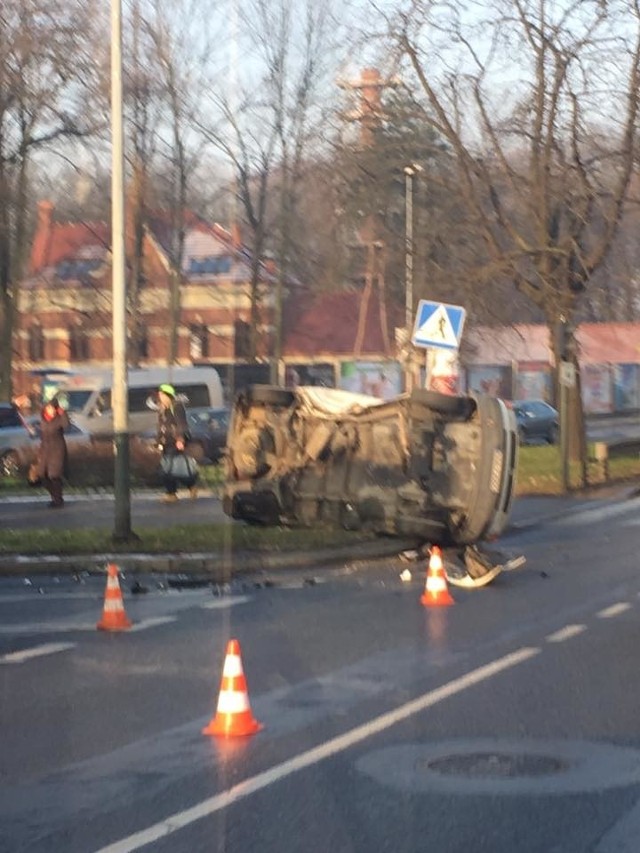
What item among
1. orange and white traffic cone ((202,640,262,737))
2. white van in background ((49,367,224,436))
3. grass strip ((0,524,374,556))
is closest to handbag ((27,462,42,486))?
grass strip ((0,524,374,556))

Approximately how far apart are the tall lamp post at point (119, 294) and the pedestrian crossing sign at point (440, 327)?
5857 mm

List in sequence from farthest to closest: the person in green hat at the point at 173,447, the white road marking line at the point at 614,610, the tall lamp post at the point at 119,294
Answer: the person in green hat at the point at 173,447
the tall lamp post at the point at 119,294
the white road marking line at the point at 614,610

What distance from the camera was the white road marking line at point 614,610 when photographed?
13.0 metres

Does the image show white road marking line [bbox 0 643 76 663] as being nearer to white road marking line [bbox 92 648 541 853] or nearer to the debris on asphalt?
white road marking line [bbox 92 648 541 853]

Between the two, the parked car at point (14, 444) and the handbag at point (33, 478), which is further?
the parked car at point (14, 444)

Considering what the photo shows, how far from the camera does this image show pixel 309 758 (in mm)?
7742

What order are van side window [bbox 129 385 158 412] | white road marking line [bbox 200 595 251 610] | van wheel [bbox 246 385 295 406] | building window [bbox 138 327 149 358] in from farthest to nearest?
1. building window [bbox 138 327 149 358]
2. van side window [bbox 129 385 158 412]
3. van wheel [bbox 246 385 295 406]
4. white road marking line [bbox 200 595 251 610]

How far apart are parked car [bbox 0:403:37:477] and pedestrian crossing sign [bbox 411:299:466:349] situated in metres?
10.7

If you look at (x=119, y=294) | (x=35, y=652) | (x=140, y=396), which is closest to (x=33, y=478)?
(x=119, y=294)

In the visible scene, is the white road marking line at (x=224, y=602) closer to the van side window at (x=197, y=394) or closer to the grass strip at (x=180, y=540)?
the grass strip at (x=180, y=540)

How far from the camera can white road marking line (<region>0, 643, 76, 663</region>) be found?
11000mm

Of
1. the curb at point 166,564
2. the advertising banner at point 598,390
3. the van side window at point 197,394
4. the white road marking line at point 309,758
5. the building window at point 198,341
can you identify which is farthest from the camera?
the advertising banner at point 598,390

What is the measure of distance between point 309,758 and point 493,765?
3.00 ft

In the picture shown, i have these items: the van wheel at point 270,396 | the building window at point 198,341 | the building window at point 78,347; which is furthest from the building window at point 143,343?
the van wheel at point 270,396
